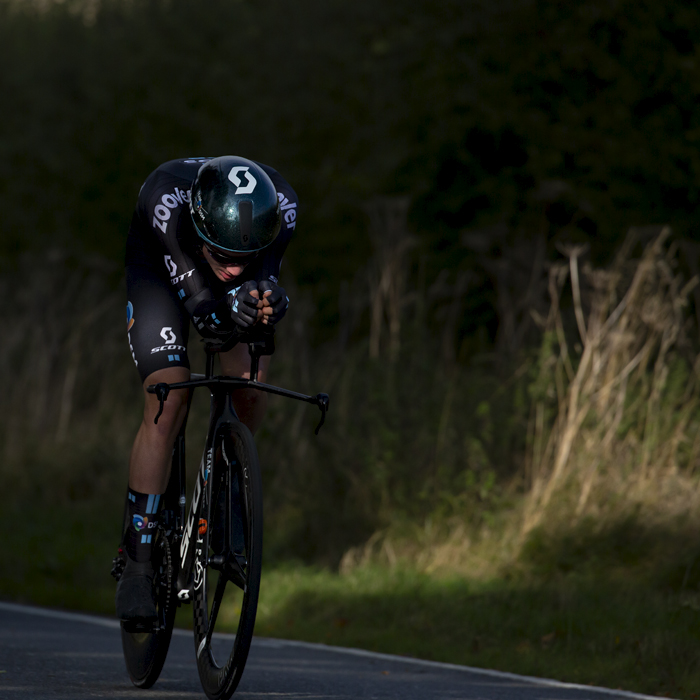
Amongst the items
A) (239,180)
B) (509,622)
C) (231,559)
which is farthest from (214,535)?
(509,622)

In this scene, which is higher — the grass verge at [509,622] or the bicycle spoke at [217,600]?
the bicycle spoke at [217,600]

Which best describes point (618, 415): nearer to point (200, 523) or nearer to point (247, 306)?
point (200, 523)

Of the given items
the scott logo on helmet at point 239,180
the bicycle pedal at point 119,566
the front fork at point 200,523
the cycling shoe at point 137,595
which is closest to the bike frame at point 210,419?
the front fork at point 200,523

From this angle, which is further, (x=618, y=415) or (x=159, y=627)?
(x=618, y=415)

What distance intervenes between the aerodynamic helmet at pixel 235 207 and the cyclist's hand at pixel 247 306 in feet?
0.72

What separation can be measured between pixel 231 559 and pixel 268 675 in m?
1.46

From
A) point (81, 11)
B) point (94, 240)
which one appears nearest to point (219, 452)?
point (94, 240)

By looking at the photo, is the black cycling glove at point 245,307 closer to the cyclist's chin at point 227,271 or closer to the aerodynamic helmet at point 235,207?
the aerodynamic helmet at point 235,207

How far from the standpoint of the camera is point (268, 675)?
18.8ft

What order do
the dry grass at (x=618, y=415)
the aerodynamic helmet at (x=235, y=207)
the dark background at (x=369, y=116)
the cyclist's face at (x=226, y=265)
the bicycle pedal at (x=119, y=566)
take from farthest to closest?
1. the dark background at (x=369, y=116)
2. the dry grass at (x=618, y=415)
3. the bicycle pedal at (x=119, y=566)
4. the cyclist's face at (x=226, y=265)
5. the aerodynamic helmet at (x=235, y=207)

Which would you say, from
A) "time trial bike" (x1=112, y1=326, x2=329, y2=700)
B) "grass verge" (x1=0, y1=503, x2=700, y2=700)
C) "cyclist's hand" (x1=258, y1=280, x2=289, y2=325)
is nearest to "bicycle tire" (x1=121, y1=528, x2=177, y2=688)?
"time trial bike" (x1=112, y1=326, x2=329, y2=700)

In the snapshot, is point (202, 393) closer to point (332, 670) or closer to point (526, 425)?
point (526, 425)

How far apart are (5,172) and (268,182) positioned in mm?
30826

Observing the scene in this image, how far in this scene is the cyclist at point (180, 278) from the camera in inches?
181
